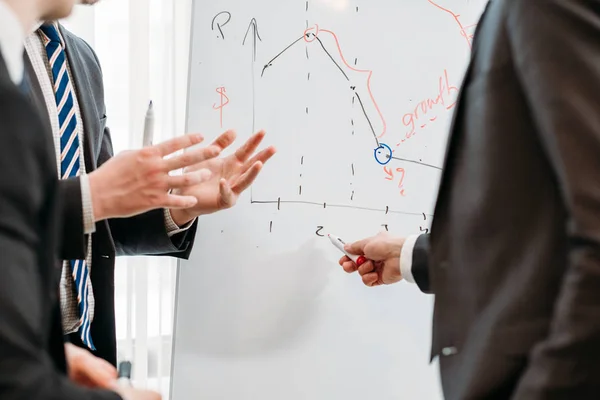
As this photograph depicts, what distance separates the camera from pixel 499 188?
65cm

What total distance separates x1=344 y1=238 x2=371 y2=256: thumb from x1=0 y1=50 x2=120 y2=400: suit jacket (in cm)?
69

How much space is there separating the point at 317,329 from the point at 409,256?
0.99 ft

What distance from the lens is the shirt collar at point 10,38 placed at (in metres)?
0.55

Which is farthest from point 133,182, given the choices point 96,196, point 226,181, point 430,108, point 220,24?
point 430,108

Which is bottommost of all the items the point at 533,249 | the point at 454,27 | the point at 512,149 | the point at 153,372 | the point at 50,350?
the point at 153,372

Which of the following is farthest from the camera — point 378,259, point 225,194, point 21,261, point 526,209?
point 378,259

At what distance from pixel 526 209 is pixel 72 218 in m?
0.61

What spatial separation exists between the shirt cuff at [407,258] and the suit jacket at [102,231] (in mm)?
430

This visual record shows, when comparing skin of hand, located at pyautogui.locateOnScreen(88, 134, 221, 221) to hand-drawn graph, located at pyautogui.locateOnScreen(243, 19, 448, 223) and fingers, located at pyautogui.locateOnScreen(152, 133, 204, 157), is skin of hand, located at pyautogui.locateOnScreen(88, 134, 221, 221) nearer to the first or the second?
fingers, located at pyautogui.locateOnScreen(152, 133, 204, 157)

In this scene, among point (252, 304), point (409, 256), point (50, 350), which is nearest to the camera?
point (50, 350)

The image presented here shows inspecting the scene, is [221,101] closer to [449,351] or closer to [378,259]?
[378,259]

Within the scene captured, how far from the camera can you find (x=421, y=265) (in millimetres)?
1007

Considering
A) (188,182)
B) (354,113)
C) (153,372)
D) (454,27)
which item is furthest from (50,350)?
(454,27)

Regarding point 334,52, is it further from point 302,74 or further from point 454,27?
point 454,27
